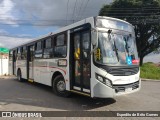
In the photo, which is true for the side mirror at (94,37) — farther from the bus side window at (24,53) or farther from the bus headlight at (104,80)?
the bus side window at (24,53)

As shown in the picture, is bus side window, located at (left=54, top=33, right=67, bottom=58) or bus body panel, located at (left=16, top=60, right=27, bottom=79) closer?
bus side window, located at (left=54, top=33, right=67, bottom=58)

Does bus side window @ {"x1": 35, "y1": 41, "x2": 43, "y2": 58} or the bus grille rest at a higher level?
bus side window @ {"x1": 35, "y1": 41, "x2": 43, "y2": 58}

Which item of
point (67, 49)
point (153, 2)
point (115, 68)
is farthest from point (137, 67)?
point (153, 2)

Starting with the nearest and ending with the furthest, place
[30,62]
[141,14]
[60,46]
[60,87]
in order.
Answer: [60,46] < [60,87] < [30,62] < [141,14]

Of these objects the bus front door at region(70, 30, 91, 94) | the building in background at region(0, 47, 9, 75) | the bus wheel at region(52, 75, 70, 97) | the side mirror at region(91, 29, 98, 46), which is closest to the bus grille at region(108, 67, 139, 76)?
the bus front door at region(70, 30, 91, 94)

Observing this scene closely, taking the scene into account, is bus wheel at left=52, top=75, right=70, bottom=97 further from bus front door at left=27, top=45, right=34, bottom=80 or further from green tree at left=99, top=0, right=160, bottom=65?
green tree at left=99, top=0, right=160, bottom=65

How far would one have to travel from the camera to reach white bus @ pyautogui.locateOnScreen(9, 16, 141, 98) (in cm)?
770

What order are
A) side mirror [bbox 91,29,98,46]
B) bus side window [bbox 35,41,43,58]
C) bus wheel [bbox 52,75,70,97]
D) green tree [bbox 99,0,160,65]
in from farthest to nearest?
1. green tree [bbox 99,0,160,65]
2. bus side window [bbox 35,41,43,58]
3. bus wheel [bbox 52,75,70,97]
4. side mirror [bbox 91,29,98,46]

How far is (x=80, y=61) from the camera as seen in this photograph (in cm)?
870

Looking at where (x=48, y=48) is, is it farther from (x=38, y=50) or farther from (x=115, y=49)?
(x=115, y=49)

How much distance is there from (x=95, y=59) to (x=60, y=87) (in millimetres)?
3161

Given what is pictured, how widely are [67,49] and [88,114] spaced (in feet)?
10.6

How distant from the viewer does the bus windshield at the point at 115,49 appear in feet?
25.5

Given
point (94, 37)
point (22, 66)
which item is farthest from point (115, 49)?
point (22, 66)
